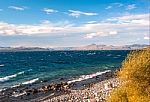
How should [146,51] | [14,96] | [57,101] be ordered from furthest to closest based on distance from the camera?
1. [14,96]
2. [57,101]
3. [146,51]

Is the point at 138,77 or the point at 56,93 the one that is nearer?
the point at 138,77

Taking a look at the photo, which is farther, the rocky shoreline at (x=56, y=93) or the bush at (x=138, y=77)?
the rocky shoreline at (x=56, y=93)

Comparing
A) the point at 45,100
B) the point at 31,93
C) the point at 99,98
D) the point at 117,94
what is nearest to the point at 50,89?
the point at 31,93

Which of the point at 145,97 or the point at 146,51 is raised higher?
the point at 146,51

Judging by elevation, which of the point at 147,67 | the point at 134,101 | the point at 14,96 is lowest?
the point at 14,96

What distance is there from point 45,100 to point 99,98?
41.9ft

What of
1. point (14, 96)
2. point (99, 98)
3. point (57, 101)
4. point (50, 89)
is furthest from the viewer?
point (50, 89)

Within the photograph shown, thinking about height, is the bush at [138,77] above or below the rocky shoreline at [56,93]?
above

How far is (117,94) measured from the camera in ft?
140

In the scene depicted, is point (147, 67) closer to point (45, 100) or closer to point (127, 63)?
point (127, 63)

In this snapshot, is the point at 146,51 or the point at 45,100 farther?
the point at 45,100

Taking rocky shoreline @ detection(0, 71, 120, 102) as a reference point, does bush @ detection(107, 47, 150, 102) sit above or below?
above

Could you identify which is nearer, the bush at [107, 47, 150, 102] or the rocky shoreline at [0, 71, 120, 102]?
the bush at [107, 47, 150, 102]

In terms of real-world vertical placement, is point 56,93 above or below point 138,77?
below
